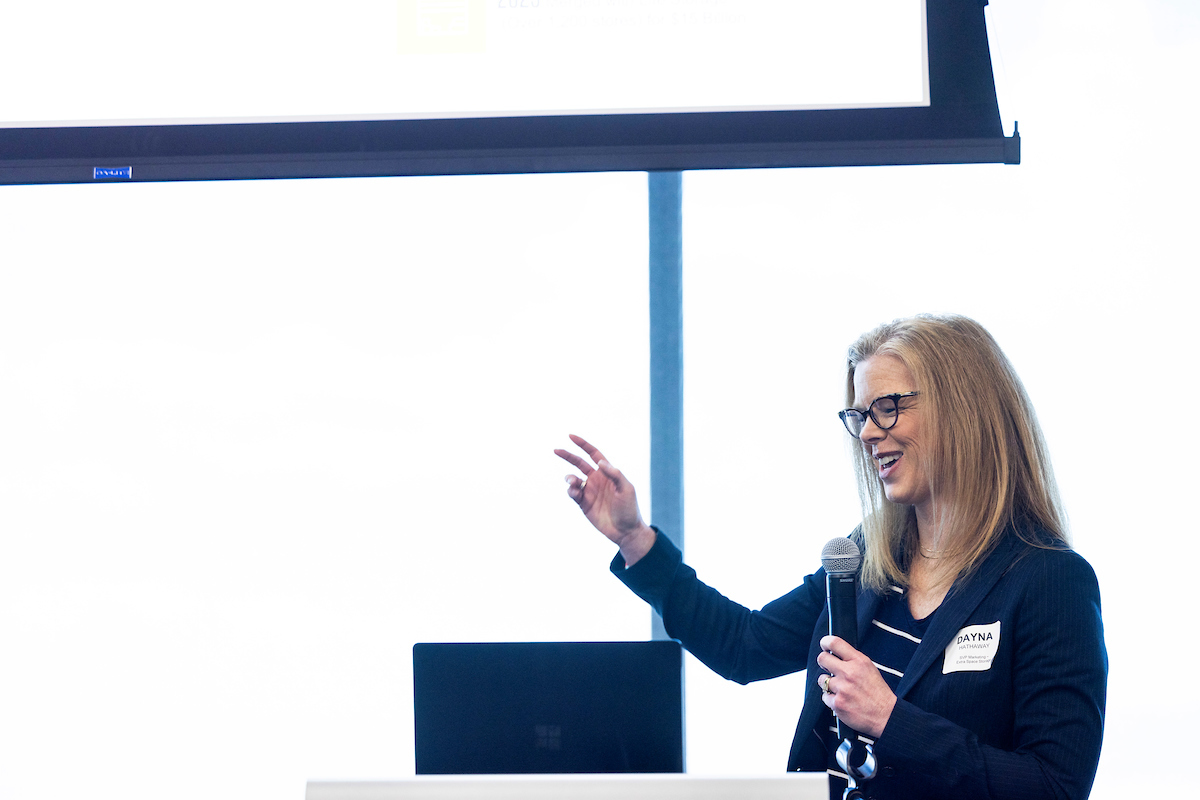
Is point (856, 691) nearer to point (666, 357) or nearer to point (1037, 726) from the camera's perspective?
point (1037, 726)

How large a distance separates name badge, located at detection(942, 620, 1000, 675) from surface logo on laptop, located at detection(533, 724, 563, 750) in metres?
0.60

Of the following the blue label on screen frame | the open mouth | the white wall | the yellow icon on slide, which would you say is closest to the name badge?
the open mouth

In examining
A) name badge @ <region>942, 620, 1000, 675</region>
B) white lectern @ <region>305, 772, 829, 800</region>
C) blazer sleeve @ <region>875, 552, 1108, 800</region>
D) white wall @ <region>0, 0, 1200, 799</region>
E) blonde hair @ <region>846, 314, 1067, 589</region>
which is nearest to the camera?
white lectern @ <region>305, 772, 829, 800</region>

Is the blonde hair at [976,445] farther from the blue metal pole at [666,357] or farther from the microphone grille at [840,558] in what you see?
the blue metal pole at [666,357]

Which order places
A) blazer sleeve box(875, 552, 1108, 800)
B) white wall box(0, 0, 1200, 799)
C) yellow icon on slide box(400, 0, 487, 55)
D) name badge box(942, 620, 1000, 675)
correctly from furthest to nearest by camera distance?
1. white wall box(0, 0, 1200, 799)
2. yellow icon on slide box(400, 0, 487, 55)
3. name badge box(942, 620, 1000, 675)
4. blazer sleeve box(875, 552, 1108, 800)

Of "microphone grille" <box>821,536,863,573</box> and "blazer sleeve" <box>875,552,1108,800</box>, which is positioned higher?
"microphone grille" <box>821,536,863,573</box>

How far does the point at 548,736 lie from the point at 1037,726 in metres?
0.71

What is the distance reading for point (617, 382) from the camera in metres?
2.69

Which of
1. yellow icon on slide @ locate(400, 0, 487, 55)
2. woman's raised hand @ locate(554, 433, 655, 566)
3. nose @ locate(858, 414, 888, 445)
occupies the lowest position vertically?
woman's raised hand @ locate(554, 433, 655, 566)

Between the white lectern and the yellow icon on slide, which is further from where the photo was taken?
the yellow icon on slide

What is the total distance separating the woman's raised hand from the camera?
1848 millimetres

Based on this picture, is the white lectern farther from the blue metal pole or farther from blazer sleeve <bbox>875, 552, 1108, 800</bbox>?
the blue metal pole

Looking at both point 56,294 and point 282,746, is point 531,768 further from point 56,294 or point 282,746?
point 56,294

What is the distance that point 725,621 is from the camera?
1.90m
